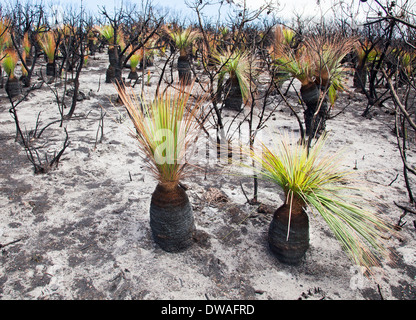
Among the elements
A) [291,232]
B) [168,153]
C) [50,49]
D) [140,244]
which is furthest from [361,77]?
[50,49]

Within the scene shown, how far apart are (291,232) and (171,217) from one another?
803 mm

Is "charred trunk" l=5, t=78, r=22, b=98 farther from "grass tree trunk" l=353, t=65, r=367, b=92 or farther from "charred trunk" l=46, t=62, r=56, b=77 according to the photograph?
"grass tree trunk" l=353, t=65, r=367, b=92

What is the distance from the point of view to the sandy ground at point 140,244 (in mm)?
1702

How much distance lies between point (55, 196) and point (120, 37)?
7.32 metres

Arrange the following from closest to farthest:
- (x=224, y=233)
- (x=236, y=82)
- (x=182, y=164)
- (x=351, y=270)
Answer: (x=182, y=164) → (x=351, y=270) → (x=224, y=233) → (x=236, y=82)

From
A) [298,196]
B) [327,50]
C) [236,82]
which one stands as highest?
[327,50]

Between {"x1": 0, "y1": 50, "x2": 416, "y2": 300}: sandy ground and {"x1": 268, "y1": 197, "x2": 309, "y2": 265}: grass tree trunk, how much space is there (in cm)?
10

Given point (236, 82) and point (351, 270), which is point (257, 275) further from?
point (236, 82)

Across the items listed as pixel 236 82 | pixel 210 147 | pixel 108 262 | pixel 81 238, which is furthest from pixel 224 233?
pixel 236 82

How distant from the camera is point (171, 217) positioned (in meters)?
1.83

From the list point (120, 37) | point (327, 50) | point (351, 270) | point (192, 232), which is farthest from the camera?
point (120, 37)

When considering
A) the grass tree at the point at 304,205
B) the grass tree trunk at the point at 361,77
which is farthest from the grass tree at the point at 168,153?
the grass tree trunk at the point at 361,77

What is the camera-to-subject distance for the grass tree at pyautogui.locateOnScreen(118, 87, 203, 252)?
167 centimetres
